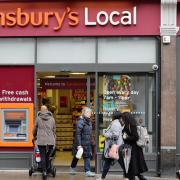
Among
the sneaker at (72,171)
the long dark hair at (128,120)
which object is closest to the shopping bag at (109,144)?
the long dark hair at (128,120)

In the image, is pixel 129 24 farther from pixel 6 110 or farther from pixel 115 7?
pixel 6 110

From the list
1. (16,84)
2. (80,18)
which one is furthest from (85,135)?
(80,18)

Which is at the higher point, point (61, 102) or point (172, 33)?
point (172, 33)

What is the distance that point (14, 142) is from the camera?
50.0 ft

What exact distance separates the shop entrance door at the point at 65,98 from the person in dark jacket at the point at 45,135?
1.65 m

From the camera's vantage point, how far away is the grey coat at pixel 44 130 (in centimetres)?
1358

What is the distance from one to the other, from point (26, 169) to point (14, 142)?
0.80 m

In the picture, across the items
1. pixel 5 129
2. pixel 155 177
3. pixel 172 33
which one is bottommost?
pixel 155 177

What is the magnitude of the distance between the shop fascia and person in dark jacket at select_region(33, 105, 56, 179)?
261 cm

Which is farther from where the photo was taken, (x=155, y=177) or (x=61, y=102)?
(x=61, y=102)

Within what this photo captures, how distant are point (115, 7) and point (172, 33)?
5.48ft

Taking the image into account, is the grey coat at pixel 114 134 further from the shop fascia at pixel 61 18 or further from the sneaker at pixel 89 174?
the shop fascia at pixel 61 18

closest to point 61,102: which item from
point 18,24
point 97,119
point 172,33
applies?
point 97,119

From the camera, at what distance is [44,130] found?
44.8ft
